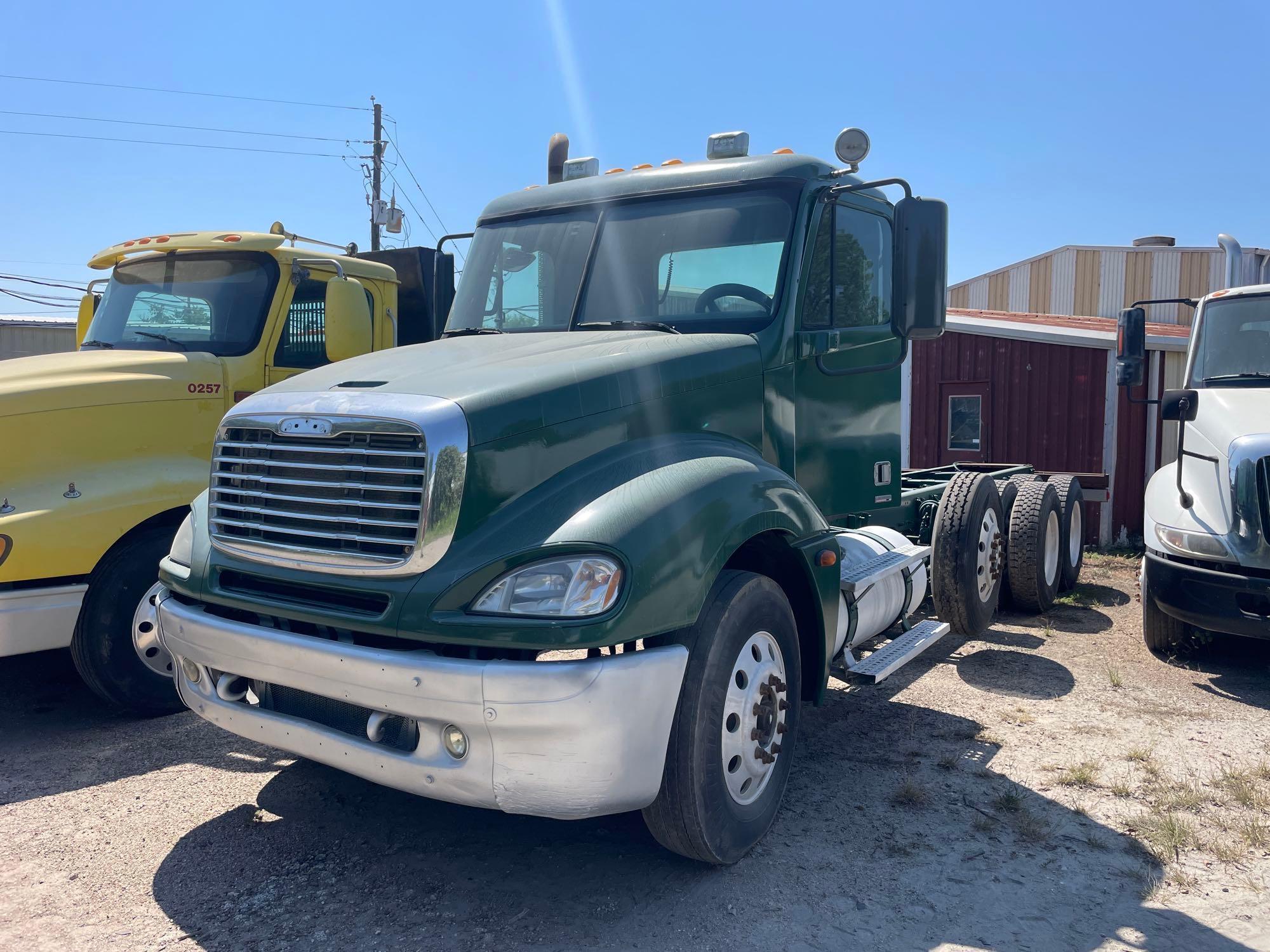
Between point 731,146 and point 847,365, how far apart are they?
1.23 metres

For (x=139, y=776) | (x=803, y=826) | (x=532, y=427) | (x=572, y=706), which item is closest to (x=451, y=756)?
(x=572, y=706)

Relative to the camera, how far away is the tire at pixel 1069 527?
335 inches

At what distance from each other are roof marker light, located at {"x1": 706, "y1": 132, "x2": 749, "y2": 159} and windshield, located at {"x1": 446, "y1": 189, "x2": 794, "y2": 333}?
431mm

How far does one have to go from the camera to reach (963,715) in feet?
18.0

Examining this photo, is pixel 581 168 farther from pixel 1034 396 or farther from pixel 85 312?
pixel 1034 396

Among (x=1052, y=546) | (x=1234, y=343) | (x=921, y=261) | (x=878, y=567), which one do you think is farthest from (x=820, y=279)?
(x=1052, y=546)

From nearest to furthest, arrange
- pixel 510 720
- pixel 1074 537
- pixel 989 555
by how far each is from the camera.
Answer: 1. pixel 510 720
2. pixel 989 555
3. pixel 1074 537

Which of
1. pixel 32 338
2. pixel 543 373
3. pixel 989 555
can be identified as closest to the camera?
pixel 543 373

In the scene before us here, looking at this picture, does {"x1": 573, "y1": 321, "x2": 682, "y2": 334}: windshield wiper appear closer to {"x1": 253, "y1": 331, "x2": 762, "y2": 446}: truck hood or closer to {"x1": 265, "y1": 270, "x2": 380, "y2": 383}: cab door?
{"x1": 253, "y1": 331, "x2": 762, "y2": 446}: truck hood

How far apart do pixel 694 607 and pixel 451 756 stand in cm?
88

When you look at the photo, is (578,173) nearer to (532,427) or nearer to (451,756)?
(532,427)

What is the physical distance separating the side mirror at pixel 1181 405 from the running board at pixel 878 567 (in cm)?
219

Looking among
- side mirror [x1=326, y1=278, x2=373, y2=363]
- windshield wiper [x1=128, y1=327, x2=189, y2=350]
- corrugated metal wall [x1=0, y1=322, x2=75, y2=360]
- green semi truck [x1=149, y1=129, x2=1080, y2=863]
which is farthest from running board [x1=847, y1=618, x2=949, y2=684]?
corrugated metal wall [x1=0, y1=322, x2=75, y2=360]

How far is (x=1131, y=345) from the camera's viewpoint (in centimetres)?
681
